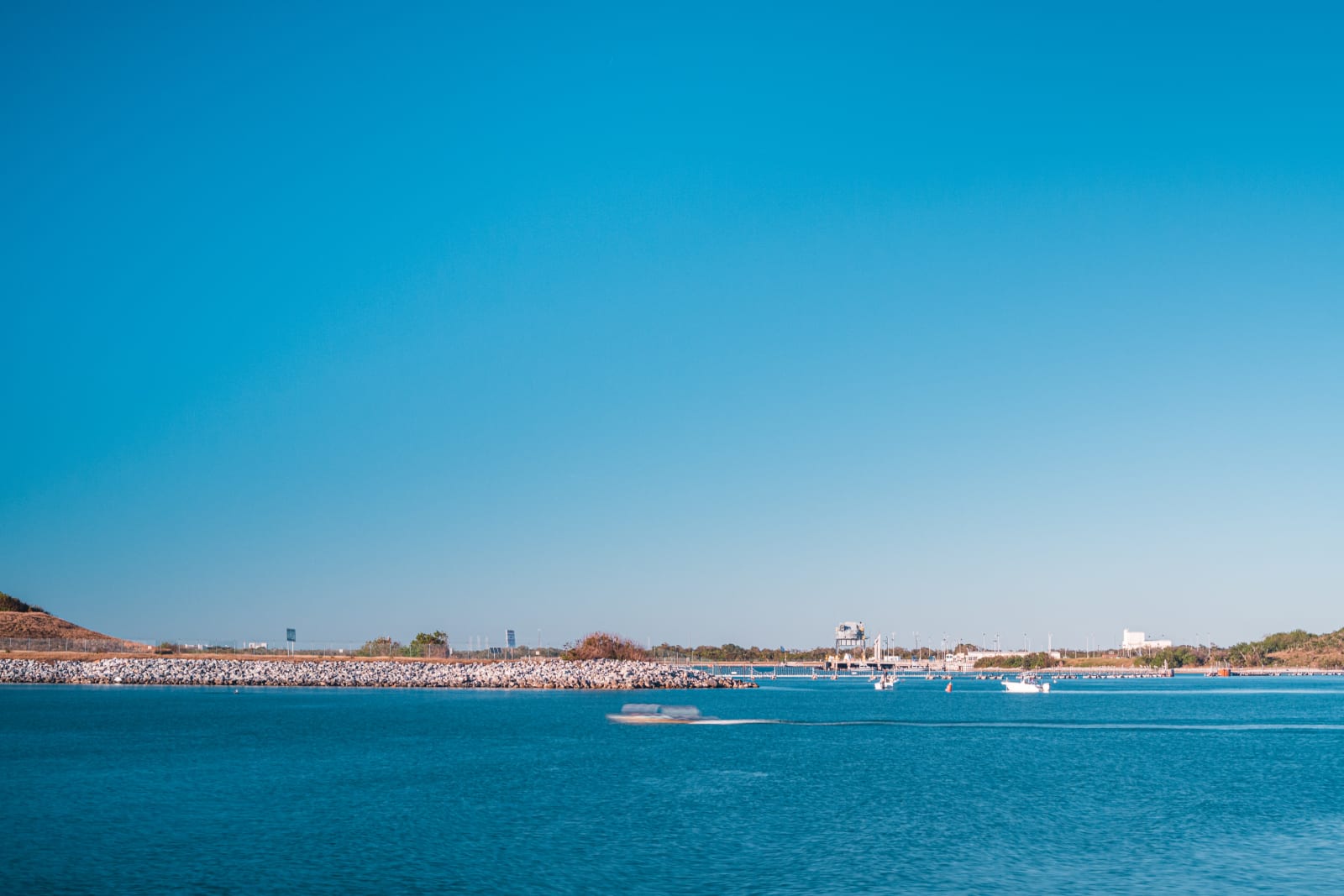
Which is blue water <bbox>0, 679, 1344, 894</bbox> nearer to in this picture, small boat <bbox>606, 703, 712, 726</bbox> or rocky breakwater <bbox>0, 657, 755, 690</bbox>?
small boat <bbox>606, 703, 712, 726</bbox>

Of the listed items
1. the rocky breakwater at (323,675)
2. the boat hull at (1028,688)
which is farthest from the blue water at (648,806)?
the boat hull at (1028,688)

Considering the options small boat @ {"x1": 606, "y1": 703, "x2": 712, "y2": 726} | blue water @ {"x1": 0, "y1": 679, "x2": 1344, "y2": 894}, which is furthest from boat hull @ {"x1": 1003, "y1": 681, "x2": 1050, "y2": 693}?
small boat @ {"x1": 606, "y1": 703, "x2": 712, "y2": 726}

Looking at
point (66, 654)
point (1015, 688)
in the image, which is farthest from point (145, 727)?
point (1015, 688)

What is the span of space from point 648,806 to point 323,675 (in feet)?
300

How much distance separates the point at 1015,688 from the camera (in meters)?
142

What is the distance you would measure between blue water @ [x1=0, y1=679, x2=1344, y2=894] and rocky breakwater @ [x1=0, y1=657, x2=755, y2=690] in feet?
136

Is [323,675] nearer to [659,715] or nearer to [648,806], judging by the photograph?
[659,715]

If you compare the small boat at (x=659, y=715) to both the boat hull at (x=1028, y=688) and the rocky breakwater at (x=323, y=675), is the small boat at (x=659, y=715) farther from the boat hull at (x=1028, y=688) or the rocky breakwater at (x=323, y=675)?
the boat hull at (x=1028, y=688)

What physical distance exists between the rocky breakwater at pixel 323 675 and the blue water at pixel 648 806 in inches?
1627

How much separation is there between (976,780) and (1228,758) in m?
18.6

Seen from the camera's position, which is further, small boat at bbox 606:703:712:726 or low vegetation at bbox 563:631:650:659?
low vegetation at bbox 563:631:650:659

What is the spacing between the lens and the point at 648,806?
3638cm

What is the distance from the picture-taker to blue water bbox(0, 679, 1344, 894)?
26.2 meters

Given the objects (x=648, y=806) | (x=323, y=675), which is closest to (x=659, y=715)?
(x=648, y=806)
